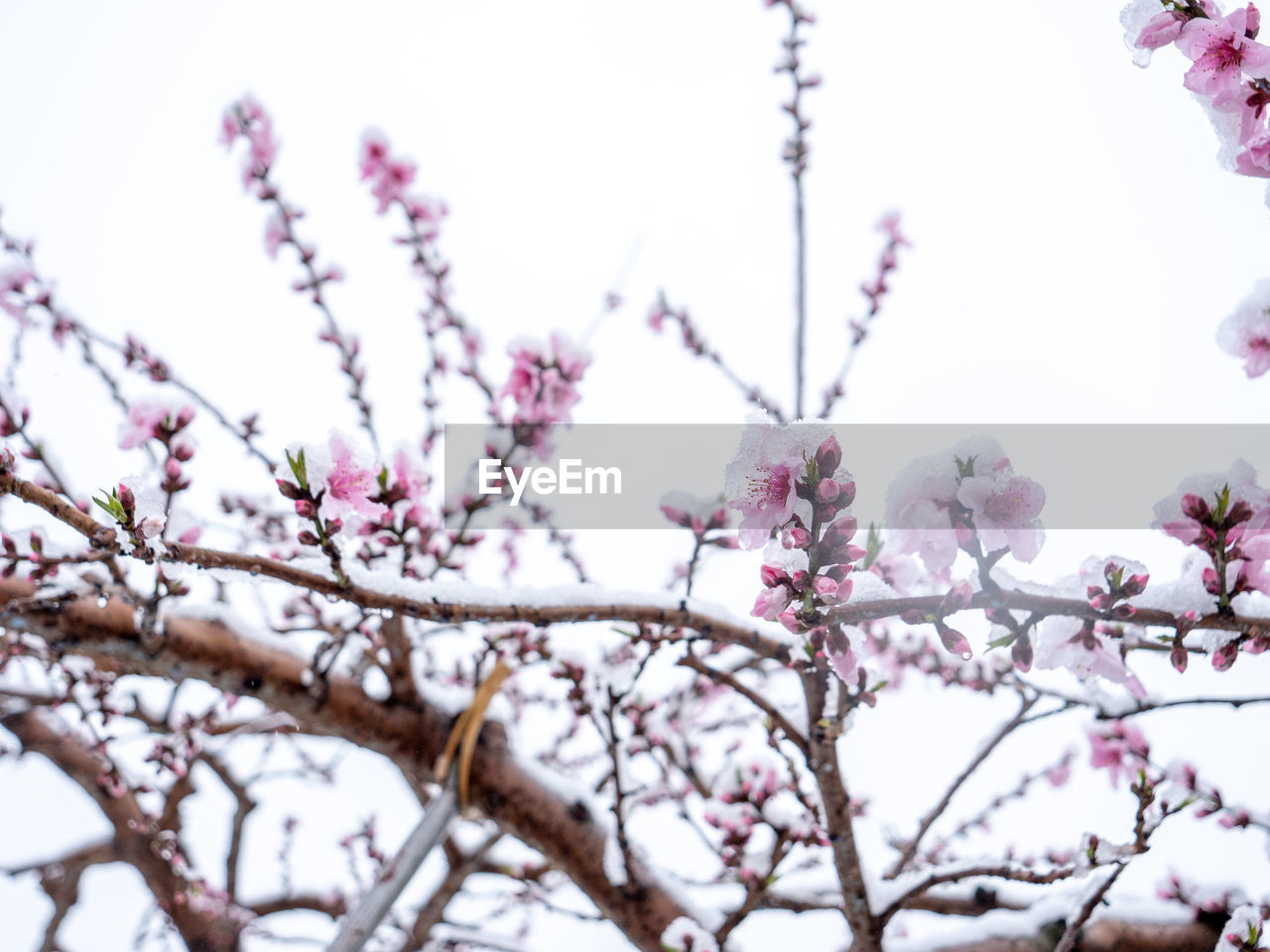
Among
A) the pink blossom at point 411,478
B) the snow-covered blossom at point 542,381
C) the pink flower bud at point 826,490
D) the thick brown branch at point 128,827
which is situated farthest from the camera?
the thick brown branch at point 128,827

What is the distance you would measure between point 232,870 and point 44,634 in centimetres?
215

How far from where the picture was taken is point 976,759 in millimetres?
1249

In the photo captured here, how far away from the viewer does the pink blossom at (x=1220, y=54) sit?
73 cm

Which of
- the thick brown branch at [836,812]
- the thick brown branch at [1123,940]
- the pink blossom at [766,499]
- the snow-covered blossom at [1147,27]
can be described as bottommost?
the thick brown branch at [1123,940]

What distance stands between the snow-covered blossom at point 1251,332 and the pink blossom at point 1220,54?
0.33m

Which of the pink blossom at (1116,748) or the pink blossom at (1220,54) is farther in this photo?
the pink blossom at (1116,748)

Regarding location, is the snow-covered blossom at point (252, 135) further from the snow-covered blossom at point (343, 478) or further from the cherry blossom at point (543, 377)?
the snow-covered blossom at point (343, 478)

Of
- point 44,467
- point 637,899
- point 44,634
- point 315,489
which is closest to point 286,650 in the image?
point 44,634

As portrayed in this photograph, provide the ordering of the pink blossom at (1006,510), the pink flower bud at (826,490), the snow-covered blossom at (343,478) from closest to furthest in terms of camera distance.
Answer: the pink flower bud at (826,490) < the pink blossom at (1006,510) < the snow-covered blossom at (343,478)

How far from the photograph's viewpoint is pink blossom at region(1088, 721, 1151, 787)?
1915mm

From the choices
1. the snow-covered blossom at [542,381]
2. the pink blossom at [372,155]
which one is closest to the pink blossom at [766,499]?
the snow-covered blossom at [542,381]

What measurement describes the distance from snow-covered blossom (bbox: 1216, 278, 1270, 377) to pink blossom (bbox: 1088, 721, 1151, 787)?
4.48 ft

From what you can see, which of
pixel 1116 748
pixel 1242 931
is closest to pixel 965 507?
pixel 1242 931

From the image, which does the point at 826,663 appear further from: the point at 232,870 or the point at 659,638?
the point at 232,870
